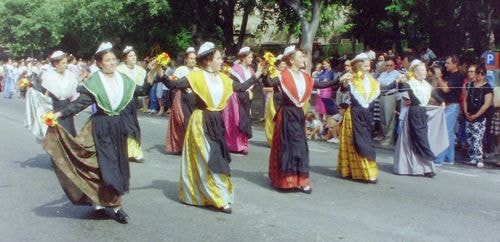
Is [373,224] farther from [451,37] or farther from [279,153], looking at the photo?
[451,37]

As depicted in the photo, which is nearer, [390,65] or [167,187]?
[167,187]

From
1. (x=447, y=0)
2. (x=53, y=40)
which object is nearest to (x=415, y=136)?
(x=447, y=0)

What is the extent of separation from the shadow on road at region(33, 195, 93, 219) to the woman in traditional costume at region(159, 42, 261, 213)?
46.3 inches

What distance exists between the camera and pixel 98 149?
6.38 metres

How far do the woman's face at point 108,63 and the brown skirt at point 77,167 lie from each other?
0.74 meters

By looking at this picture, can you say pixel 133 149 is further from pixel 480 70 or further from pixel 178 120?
pixel 480 70

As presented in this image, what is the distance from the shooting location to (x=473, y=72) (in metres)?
10.7

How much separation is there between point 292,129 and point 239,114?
12.3ft

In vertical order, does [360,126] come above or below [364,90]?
below

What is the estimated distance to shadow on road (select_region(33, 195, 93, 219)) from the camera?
6859mm

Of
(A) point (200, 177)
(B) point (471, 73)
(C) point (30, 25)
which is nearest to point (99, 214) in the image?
(A) point (200, 177)

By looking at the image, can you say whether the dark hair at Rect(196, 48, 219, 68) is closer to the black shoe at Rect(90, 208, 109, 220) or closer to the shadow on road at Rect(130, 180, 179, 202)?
the shadow on road at Rect(130, 180, 179, 202)

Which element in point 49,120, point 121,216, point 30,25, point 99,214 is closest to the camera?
point 49,120

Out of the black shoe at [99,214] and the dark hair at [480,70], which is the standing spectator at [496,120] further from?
the black shoe at [99,214]
